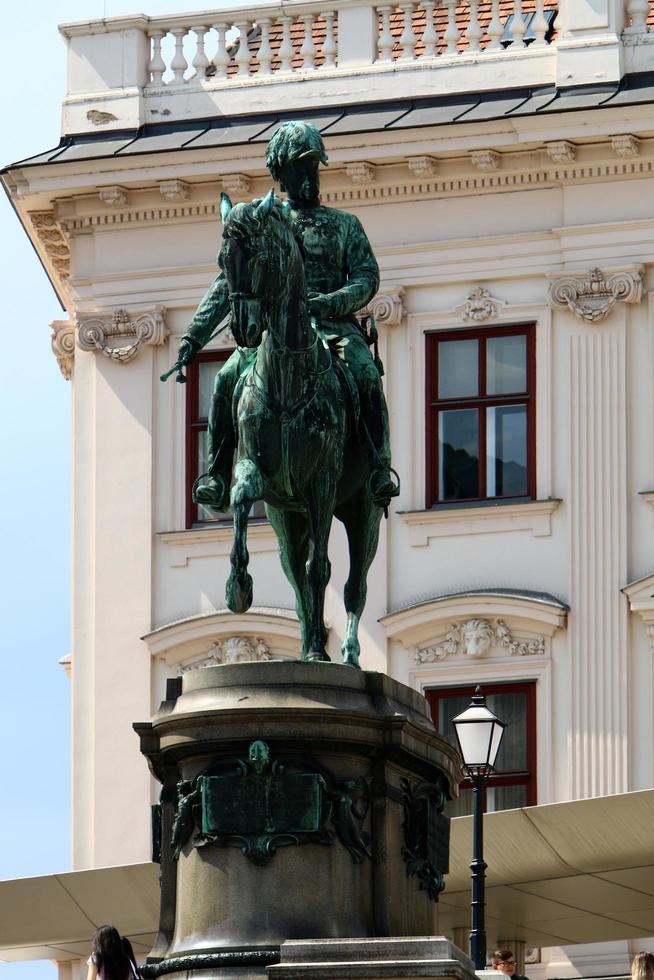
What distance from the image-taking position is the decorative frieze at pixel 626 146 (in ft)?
87.5

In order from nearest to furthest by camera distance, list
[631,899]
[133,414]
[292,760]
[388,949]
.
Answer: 1. [388,949]
2. [292,760]
3. [631,899]
4. [133,414]

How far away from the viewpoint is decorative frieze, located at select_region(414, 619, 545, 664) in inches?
1036

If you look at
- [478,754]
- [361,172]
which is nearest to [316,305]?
[478,754]

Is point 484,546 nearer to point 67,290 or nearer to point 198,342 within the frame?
point 67,290

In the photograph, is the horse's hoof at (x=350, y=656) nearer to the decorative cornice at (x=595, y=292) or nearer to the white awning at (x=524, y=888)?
the white awning at (x=524, y=888)

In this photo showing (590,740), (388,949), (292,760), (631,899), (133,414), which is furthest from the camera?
(133,414)

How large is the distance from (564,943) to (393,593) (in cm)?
394

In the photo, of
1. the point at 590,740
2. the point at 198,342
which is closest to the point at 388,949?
the point at 198,342

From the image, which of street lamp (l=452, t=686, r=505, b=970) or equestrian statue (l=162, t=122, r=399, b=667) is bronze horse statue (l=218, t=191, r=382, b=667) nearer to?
equestrian statue (l=162, t=122, r=399, b=667)

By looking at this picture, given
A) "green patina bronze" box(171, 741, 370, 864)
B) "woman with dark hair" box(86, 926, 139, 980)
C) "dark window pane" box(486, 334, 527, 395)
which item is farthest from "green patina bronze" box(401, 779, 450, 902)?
"dark window pane" box(486, 334, 527, 395)

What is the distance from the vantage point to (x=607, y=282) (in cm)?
2691

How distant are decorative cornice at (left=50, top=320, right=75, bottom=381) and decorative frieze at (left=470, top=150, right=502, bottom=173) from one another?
13.7ft

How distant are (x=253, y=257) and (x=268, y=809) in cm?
238

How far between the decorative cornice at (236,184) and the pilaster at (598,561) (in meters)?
3.22
